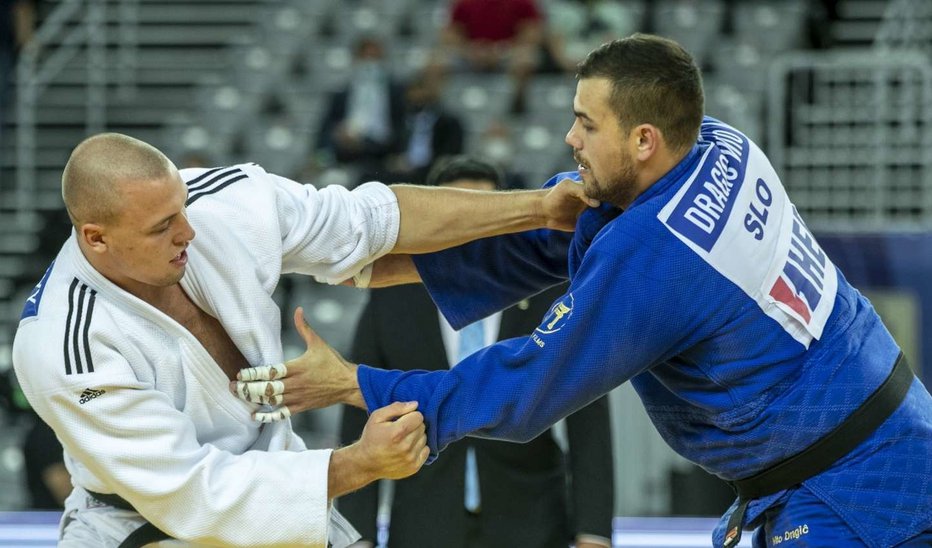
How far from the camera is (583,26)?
11.5 metres

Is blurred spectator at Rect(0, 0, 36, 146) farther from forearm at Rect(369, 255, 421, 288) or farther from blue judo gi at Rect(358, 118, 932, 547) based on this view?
blue judo gi at Rect(358, 118, 932, 547)

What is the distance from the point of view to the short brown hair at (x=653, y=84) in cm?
332

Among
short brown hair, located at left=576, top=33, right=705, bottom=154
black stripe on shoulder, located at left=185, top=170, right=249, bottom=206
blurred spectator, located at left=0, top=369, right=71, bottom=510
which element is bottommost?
blurred spectator, located at left=0, top=369, right=71, bottom=510

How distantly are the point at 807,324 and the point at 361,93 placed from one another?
7.58m

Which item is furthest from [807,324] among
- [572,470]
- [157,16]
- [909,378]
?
[157,16]

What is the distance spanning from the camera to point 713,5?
1196cm

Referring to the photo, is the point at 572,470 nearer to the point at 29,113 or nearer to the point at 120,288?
the point at 120,288

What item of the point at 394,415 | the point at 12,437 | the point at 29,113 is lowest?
the point at 12,437

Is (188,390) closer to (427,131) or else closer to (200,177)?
(200,177)

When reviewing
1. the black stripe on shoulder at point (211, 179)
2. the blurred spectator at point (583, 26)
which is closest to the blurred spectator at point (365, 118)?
the blurred spectator at point (583, 26)

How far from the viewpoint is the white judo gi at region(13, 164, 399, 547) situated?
319cm

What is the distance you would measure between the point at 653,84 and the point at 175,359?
4.42ft

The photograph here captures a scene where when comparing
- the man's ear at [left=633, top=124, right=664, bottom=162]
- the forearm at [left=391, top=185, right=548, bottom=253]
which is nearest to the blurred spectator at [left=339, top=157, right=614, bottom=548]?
the forearm at [left=391, top=185, right=548, bottom=253]

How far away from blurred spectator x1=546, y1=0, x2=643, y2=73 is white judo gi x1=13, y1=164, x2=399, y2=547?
7700 millimetres
